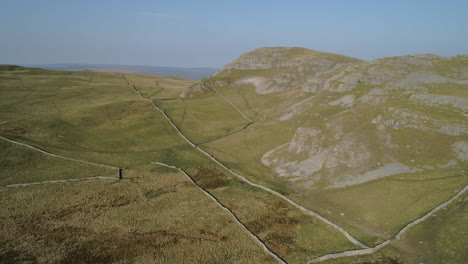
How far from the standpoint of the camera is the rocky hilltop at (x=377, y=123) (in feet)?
133

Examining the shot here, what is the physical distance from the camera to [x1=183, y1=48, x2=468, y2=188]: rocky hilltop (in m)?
40.4

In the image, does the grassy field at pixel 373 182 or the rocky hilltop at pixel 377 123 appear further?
the rocky hilltop at pixel 377 123

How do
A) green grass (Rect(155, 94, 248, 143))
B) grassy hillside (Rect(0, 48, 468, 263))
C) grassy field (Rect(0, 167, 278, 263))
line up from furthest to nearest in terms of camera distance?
green grass (Rect(155, 94, 248, 143)) → grassy hillside (Rect(0, 48, 468, 263)) → grassy field (Rect(0, 167, 278, 263))

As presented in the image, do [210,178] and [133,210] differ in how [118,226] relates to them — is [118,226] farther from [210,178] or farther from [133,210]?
[210,178]

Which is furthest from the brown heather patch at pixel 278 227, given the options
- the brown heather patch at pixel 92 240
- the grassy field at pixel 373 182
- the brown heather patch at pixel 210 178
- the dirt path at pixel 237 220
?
the brown heather patch at pixel 210 178

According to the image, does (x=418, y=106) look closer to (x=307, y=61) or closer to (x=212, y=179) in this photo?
(x=212, y=179)

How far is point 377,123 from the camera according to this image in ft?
154

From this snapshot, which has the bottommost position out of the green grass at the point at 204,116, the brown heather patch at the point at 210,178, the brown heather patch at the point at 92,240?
the brown heather patch at the point at 92,240

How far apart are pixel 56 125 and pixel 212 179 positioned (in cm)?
4533

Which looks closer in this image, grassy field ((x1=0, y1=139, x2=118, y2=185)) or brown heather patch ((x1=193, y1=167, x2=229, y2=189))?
brown heather patch ((x1=193, y1=167, x2=229, y2=189))

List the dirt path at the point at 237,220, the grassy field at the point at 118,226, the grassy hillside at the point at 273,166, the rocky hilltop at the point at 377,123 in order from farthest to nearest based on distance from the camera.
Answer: the rocky hilltop at the point at 377,123 → the grassy hillside at the point at 273,166 → the dirt path at the point at 237,220 → the grassy field at the point at 118,226

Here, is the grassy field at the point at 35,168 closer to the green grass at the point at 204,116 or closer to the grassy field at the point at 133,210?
the grassy field at the point at 133,210

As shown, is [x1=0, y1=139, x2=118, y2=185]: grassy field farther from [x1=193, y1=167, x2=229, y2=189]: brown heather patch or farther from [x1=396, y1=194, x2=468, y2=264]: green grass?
[x1=396, y1=194, x2=468, y2=264]: green grass

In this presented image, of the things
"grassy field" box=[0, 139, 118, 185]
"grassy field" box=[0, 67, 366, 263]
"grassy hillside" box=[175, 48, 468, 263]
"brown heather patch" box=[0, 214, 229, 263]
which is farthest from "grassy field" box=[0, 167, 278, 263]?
"grassy hillside" box=[175, 48, 468, 263]
